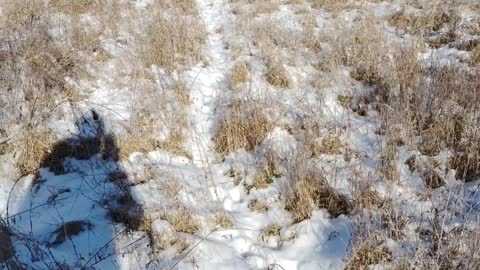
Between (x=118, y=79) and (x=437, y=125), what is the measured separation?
135 inches

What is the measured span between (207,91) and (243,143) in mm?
1218

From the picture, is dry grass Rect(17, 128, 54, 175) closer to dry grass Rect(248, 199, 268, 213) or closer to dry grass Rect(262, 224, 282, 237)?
dry grass Rect(248, 199, 268, 213)

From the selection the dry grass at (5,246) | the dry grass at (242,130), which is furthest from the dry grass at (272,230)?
the dry grass at (5,246)

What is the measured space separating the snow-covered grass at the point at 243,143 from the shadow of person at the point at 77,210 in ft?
0.04

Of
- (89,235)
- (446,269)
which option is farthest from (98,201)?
(446,269)

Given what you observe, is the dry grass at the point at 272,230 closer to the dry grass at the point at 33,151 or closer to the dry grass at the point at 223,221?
the dry grass at the point at 223,221

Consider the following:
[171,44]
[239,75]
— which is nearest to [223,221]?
[239,75]

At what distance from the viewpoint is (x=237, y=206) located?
3154 millimetres

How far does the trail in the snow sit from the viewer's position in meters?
3.77

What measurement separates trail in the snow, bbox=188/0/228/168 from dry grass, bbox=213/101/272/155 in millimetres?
145

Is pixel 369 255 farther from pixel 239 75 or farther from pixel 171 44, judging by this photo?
pixel 171 44

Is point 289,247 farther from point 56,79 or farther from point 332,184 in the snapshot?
point 56,79

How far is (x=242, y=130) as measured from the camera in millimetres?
3725

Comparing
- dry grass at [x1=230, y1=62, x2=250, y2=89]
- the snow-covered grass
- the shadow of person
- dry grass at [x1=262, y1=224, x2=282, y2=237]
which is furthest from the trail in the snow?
dry grass at [x1=262, y1=224, x2=282, y2=237]
